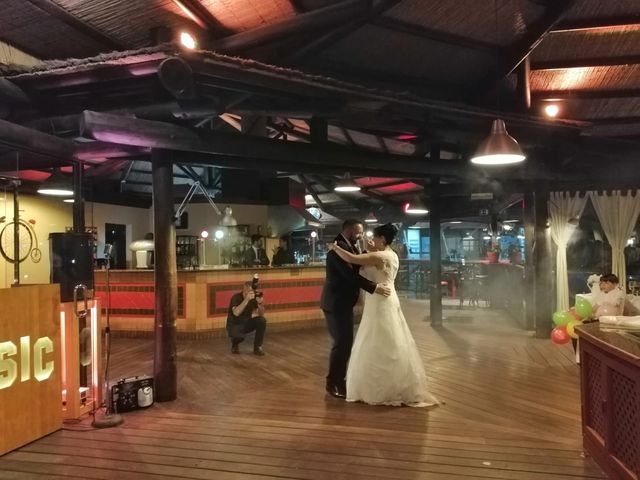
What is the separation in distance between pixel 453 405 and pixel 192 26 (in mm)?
4531

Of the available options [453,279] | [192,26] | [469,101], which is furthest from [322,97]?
[453,279]

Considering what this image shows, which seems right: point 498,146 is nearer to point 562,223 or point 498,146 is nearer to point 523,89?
point 523,89

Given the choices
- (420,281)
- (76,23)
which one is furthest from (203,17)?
(420,281)

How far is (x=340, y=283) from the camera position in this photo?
480cm

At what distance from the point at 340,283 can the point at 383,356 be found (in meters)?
0.84

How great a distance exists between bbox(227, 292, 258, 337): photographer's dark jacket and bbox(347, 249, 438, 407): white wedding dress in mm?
2808

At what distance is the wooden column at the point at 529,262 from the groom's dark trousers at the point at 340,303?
4.82 metres

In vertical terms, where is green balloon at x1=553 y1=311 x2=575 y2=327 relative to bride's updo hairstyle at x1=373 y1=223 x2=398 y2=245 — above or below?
below

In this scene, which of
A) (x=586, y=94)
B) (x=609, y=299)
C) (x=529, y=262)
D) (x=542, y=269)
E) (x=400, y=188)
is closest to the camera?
(x=609, y=299)

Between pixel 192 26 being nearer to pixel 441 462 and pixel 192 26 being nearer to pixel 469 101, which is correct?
pixel 469 101

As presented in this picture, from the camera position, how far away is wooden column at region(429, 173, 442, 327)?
937 centimetres

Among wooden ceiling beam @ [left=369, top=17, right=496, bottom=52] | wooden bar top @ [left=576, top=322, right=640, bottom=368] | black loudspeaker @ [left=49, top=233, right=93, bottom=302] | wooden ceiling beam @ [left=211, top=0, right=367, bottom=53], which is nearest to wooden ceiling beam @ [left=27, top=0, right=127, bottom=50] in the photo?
wooden ceiling beam @ [left=211, top=0, right=367, bottom=53]

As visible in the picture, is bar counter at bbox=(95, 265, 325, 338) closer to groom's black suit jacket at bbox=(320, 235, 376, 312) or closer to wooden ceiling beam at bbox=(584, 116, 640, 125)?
groom's black suit jacket at bbox=(320, 235, 376, 312)

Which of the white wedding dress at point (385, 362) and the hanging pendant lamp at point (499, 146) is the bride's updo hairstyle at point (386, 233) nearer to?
the white wedding dress at point (385, 362)
